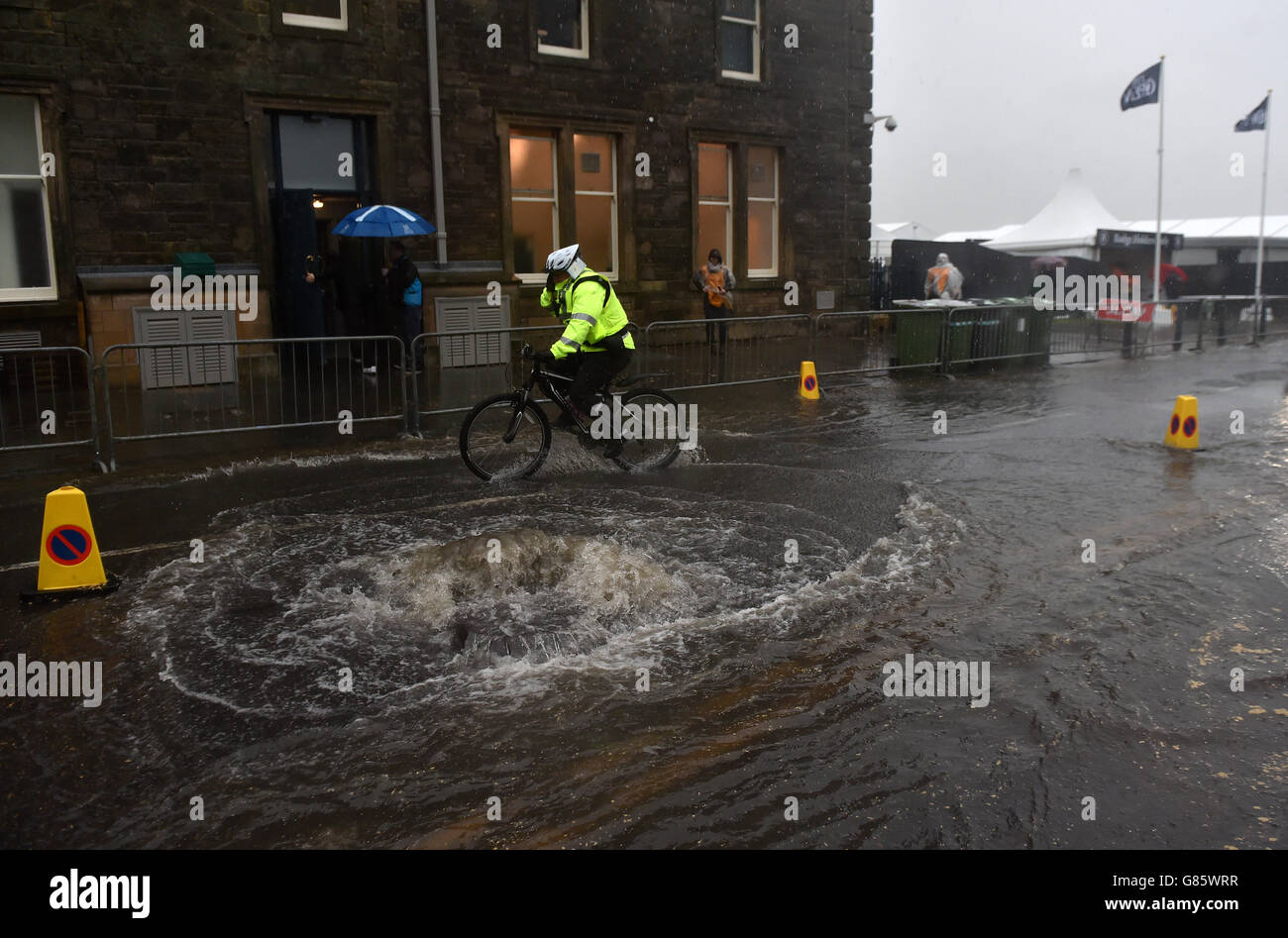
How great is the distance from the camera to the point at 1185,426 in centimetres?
1041

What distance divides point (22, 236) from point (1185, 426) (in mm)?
15342

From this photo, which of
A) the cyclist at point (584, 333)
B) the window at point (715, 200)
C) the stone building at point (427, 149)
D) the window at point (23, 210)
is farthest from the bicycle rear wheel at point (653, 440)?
the window at point (715, 200)

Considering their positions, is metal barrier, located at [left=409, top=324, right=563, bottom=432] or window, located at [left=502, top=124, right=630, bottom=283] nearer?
metal barrier, located at [left=409, top=324, right=563, bottom=432]

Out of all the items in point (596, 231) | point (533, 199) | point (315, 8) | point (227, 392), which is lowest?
point (227, 392)

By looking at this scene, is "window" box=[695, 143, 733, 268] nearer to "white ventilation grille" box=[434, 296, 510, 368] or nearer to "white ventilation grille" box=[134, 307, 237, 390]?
"white ventilation grille" box=[434, 296, 510, 368]

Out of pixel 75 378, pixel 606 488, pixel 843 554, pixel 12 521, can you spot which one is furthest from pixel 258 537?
pixel 75 378

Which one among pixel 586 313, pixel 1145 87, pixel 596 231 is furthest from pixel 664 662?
pixel 1145 87

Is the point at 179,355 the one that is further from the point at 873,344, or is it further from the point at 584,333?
the point at 873,344

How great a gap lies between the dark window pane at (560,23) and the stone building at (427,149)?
0.16 ft

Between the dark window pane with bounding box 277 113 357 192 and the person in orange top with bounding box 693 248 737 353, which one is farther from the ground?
the dark window pane with bounding box 277 113 357 192

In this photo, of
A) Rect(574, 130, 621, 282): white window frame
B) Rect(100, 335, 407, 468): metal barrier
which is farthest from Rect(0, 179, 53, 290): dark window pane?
Rect(574, 130, 621, 282): white window frame

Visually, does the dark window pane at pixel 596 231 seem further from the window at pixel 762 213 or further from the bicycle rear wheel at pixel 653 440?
the bicycle rear wheel at pixel 653 440

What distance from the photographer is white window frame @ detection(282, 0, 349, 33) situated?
1614 cm

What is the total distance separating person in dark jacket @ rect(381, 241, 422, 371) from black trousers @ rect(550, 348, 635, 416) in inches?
234
